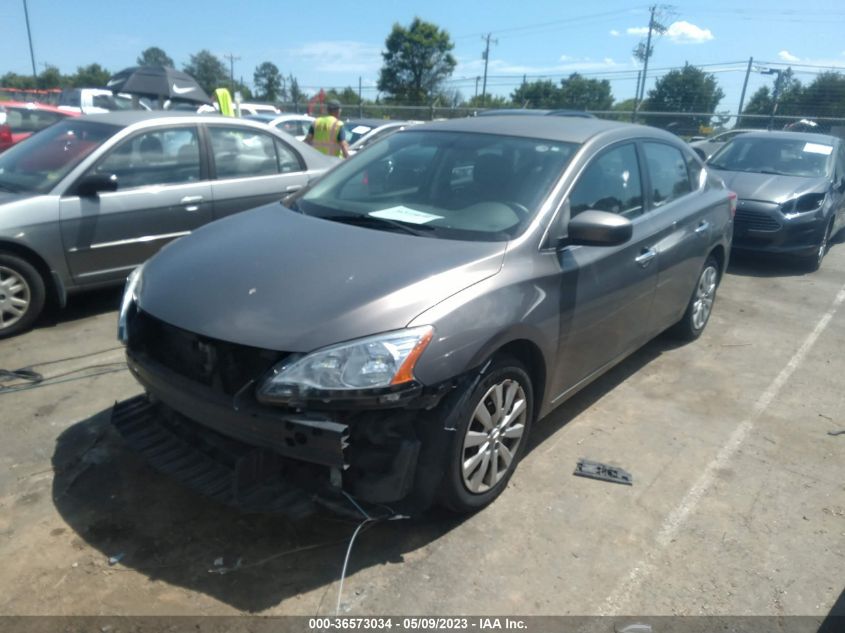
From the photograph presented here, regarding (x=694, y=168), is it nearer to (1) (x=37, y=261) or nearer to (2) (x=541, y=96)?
(1) (x=37, y=261)

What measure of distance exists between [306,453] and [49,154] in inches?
173

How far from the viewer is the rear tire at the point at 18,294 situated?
4.92 meters

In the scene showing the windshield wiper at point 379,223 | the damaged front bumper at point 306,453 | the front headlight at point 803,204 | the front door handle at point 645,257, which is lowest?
the damaged front bumper at point 306,453

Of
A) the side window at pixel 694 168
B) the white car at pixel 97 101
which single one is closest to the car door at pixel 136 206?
the side window at pixel 694 168

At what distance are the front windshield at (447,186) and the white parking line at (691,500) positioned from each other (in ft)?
5.12

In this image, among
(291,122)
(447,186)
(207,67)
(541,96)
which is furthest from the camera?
(207,67)

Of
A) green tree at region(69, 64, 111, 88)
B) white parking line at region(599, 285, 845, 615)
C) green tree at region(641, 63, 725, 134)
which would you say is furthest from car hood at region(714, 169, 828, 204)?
green tree at region(69, 64, 111, 88)

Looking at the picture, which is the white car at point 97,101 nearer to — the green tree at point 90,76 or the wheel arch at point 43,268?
the wheel arch at point 43,268

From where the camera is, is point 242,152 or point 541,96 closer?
point 242,152

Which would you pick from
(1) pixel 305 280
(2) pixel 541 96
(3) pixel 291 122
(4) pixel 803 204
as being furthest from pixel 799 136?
(2) pixel 541 96

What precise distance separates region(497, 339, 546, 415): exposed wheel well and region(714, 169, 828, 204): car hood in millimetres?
6082

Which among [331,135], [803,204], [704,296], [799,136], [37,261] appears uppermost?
[799,136]

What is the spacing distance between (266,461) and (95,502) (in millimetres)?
1050

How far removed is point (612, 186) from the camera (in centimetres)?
394
